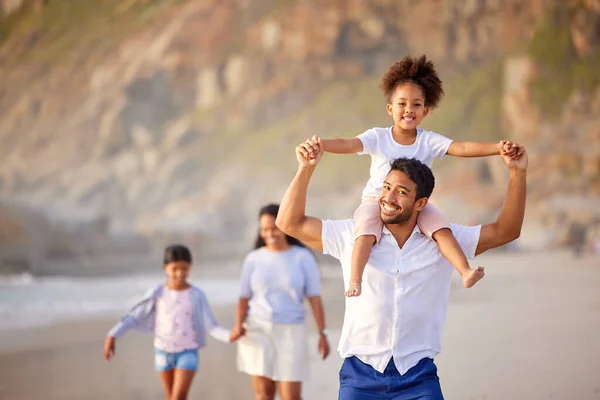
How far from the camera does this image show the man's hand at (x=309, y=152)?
2.74 m

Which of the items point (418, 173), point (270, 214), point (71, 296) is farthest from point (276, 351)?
point (71, 296)

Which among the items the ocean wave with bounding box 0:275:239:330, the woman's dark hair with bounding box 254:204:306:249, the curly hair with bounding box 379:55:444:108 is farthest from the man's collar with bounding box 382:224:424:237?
the ocean wave with bounding box 0:275:239:330

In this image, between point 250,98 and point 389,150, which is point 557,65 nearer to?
point 250,98

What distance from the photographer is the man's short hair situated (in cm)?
289

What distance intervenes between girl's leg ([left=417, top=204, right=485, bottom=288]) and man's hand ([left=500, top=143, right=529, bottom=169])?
0.31 metres

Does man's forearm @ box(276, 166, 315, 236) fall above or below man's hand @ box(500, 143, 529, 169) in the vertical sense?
below

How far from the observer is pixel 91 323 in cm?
1165

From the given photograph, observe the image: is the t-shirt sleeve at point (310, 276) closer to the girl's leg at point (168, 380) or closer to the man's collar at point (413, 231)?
the girl's leg at point (168, 380)

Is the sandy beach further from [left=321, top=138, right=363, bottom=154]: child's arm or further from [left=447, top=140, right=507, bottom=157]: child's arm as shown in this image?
[left=321, top=138, right=363, bottom=154]: child's arm

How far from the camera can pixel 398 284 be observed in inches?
111

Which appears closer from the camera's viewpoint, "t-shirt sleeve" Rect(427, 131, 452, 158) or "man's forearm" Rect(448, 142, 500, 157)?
"man's forearm" Rect(448, 142, 500, 157)

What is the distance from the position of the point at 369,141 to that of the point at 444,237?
544 millimetres

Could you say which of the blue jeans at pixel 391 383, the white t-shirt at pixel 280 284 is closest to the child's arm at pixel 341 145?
the blue jeans at pixel 391 383

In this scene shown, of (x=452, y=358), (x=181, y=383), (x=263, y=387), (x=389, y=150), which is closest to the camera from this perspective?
(x=389, y=150)
